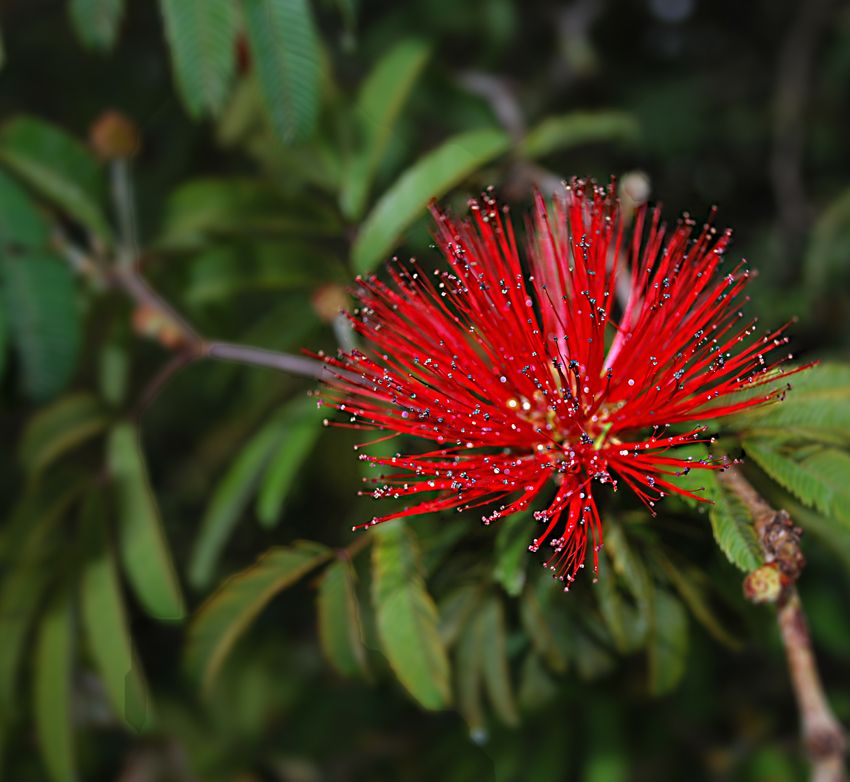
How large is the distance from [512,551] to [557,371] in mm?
348

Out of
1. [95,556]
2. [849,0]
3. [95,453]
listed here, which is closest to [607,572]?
[95,556]

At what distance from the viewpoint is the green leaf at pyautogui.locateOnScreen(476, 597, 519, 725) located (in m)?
2.00

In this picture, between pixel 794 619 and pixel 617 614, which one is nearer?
pixel 794 619

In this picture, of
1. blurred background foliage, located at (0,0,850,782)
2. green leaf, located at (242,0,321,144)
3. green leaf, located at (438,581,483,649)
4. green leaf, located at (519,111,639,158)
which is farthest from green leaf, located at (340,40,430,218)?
green leaf, located at (438,581,483,649)

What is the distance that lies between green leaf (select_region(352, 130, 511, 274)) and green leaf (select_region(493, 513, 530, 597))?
75 cm

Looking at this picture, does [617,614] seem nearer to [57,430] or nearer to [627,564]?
[627,564]

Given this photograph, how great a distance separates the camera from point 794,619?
5.42ft

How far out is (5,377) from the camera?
7.89 ft

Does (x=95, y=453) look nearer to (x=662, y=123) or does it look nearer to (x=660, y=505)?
(x=660, y=505)

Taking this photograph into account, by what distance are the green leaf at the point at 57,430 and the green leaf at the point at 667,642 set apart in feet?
4.92

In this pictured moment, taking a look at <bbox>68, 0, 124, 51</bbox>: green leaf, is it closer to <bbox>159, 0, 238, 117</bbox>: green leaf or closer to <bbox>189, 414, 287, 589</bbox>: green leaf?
<bbox>159, 0, 238, 117</bbox>: green leaf

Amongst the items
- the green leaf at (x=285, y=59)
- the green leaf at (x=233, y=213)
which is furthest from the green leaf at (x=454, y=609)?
the green leaf at (x=285, y=59)

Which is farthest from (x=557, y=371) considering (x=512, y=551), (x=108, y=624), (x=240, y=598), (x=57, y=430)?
(x=57, y=430)

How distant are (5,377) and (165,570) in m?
0.68
